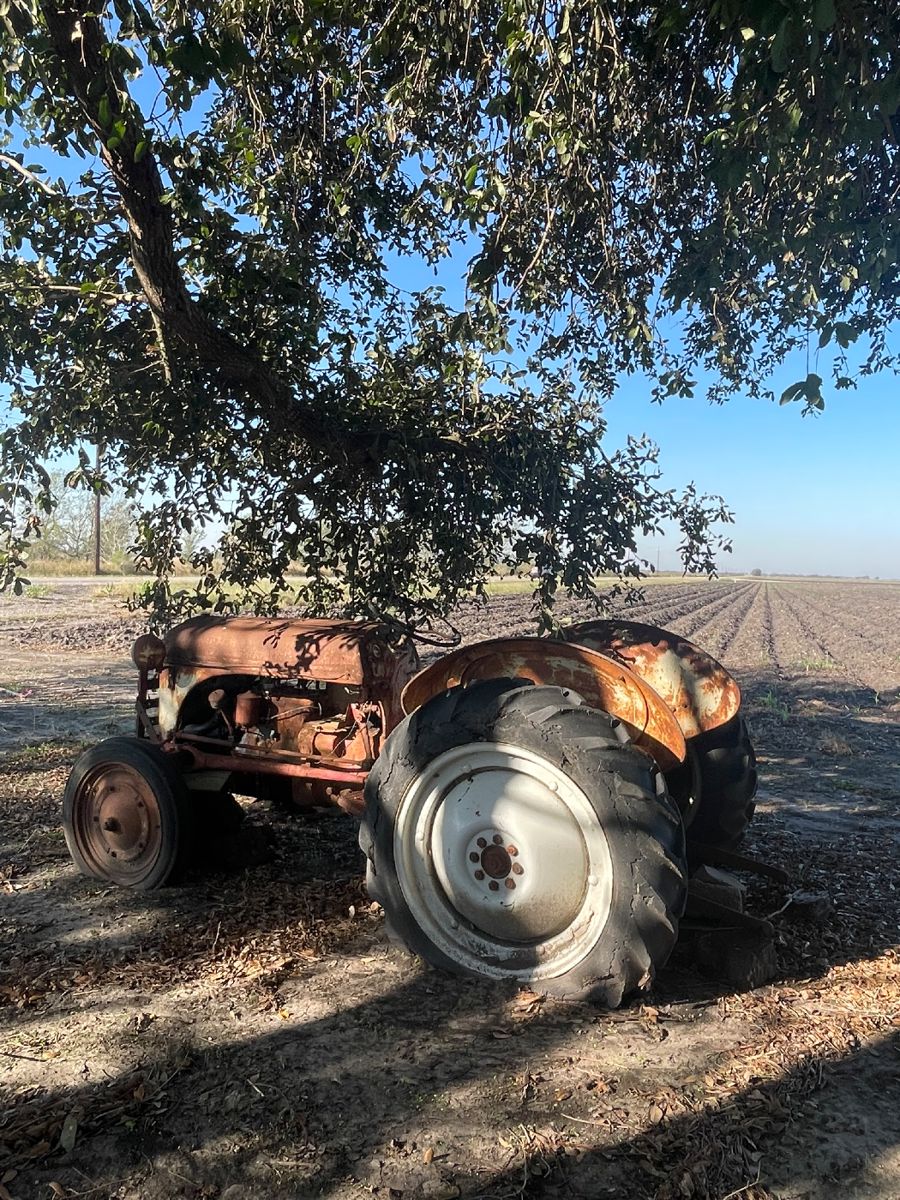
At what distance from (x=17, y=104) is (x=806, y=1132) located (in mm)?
4718

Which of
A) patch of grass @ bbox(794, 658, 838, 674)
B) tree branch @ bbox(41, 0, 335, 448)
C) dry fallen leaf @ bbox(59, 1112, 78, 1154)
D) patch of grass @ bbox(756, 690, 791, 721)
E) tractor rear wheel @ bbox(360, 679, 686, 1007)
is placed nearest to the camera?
dry fallen leaf @ bbox(59, 1112, 78, 1154)

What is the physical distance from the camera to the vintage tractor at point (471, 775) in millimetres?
2955

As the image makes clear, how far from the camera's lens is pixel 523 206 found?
3.92 meters

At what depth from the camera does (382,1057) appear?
8.77ft

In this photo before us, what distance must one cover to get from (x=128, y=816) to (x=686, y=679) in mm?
2839

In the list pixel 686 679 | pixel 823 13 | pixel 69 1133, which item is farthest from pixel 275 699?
pixel 823 13

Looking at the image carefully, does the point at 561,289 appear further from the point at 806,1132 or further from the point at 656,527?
the point at 806,1132

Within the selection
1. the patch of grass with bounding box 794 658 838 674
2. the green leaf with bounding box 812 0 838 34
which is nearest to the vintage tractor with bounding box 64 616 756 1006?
the green leaf with bounding box 812 0 838 34

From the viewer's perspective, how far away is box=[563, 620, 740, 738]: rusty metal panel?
13.3 feet

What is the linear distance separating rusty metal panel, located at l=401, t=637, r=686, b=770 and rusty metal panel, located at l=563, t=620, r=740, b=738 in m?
0.47

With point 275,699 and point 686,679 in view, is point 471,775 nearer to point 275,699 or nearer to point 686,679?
point 686,679

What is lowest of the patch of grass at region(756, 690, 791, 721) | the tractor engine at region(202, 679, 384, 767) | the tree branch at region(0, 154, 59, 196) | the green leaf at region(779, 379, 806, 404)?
the patch of grass at region(756, 690, 791, 721)

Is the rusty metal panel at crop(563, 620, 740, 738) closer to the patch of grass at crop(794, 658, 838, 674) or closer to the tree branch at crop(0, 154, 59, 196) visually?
the tree branch at crop(0, 154, 59, 196)

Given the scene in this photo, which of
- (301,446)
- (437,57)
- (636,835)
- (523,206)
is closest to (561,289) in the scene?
(523,206)
